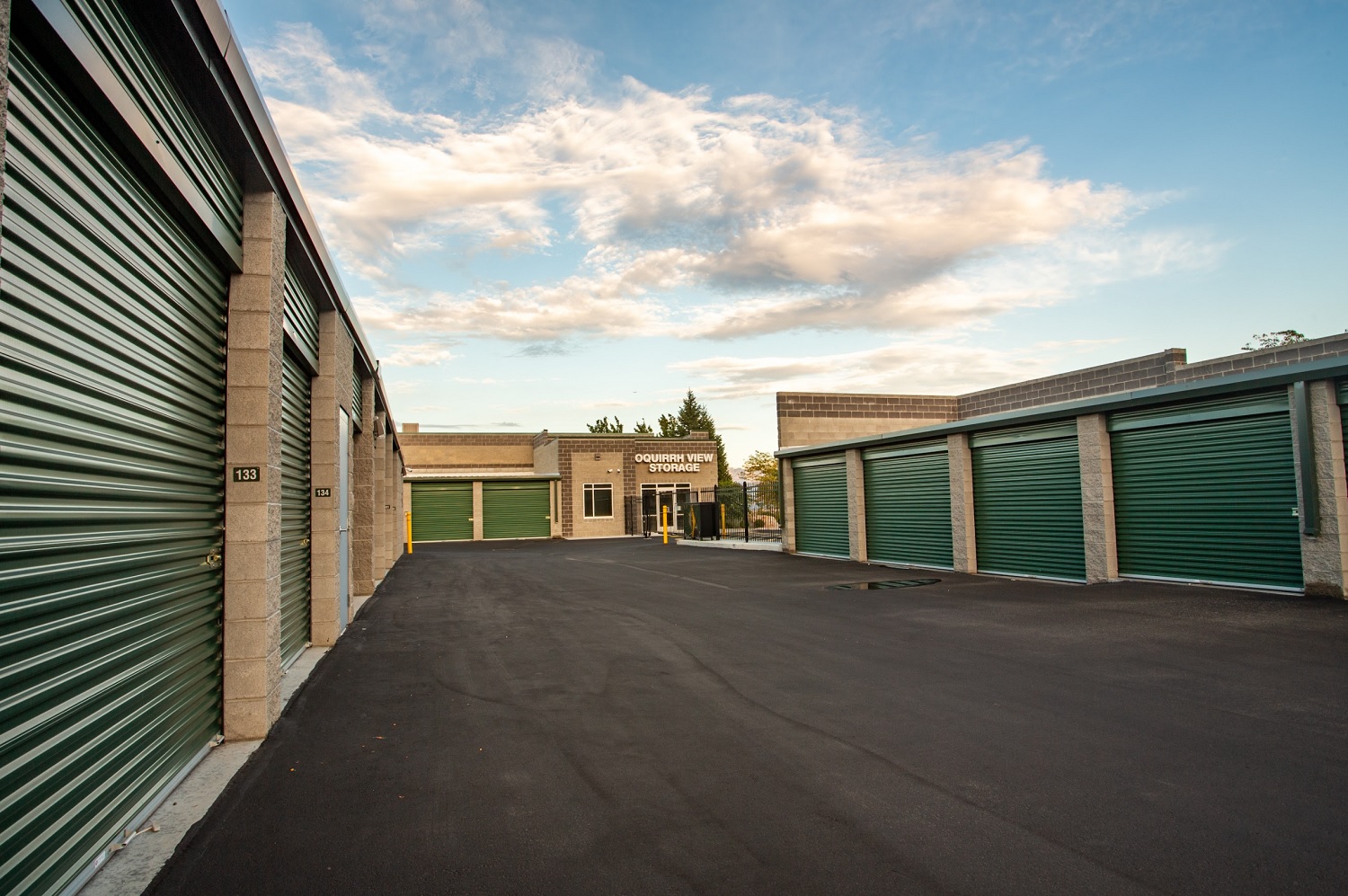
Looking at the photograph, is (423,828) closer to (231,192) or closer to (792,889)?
(792,889)

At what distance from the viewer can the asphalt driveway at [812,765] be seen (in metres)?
3.57

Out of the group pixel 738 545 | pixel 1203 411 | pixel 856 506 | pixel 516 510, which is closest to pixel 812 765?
pixel 1203 411

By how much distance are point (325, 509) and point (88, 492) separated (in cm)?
626

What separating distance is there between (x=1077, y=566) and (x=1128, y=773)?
10.5 meters

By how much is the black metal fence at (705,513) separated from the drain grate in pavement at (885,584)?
13.0 m

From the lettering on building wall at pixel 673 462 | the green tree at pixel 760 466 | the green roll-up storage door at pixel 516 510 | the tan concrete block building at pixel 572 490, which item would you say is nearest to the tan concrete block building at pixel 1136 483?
the tan concrete block building at pixel 572 490

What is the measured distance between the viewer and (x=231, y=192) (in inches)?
217

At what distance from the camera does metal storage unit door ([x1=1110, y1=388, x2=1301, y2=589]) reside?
36.1 feet

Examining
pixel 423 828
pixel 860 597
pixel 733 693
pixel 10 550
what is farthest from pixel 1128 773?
pixel 860 597

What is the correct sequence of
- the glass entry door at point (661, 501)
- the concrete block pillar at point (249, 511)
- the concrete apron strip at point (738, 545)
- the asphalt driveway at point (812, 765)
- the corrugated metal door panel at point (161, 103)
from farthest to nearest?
the glass entry door at point (661, 501) → the concrete apron strip at point (738, 545) → the concrete block pillar at point (249, 511) → the asphalt driveway at point (812, 765) → the corrugated metal door panel at point (161, 103)

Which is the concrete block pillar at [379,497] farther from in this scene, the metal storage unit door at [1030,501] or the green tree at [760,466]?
the green tree at [760,466]

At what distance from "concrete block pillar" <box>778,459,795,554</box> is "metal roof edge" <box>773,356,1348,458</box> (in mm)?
5335

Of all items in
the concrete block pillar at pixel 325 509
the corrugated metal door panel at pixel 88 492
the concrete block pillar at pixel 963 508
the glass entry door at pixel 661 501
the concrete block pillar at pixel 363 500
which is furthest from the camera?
the glass entry door at pixel 661 501

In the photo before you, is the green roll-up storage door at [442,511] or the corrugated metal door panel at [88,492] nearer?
the corrugated metal door panel at [88,492]
